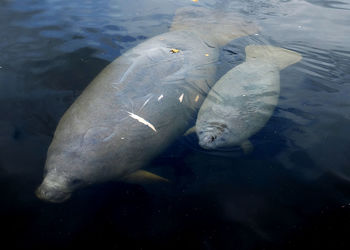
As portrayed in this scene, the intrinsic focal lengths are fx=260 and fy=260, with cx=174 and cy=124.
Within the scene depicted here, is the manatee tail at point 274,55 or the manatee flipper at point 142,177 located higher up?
the manatee tail at point 274,55

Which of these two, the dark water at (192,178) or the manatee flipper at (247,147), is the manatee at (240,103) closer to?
the manatee flipper at (247,147)

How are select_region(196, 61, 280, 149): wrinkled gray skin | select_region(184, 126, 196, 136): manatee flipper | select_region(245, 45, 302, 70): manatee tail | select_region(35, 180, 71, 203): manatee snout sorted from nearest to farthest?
select_region(35, 180, 71, 203): manatee snout
select_region(196, 61, 280, 149): wrinkled gray skin
select_region(184, 126, 196, 136): manatee flipper
select_region(245, 45, 302, 70): manatee tail

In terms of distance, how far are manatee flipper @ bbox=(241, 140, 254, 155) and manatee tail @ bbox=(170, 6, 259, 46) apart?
312 centimetres

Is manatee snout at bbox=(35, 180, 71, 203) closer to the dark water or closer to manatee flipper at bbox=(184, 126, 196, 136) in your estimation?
the dark water

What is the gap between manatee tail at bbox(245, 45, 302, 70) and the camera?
5.23m

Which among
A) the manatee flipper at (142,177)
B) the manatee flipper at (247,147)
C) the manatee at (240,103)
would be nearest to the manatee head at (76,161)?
the manatee flipper at (142,177)

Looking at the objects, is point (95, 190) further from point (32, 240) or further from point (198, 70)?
point (198, 70)

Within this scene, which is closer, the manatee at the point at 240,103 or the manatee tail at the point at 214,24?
the manatee at the point at 240,103

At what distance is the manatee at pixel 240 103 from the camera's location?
3.49m

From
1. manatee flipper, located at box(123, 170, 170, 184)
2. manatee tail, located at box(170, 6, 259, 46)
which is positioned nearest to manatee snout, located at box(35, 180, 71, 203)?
manatee flipper, located at box(123, 170, 170, 184)

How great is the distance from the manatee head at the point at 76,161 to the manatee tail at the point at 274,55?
11.5 ft

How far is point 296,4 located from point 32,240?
9.76 metres

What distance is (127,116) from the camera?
349 cm

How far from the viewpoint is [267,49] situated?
5.71m
